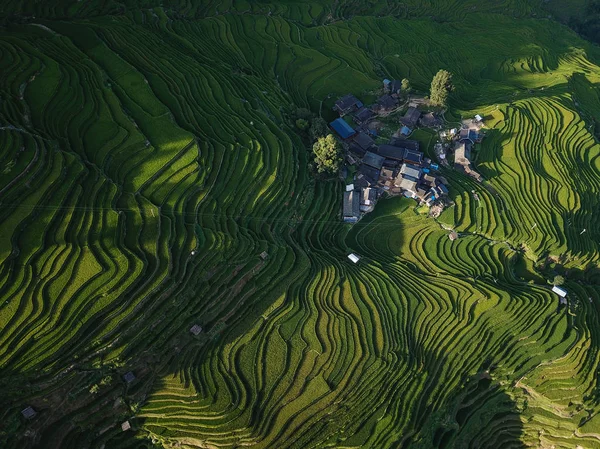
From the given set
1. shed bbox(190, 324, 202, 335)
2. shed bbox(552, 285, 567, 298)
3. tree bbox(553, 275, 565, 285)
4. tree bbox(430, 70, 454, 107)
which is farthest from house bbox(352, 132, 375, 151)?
shed bbox(190, 324, 202, 335)

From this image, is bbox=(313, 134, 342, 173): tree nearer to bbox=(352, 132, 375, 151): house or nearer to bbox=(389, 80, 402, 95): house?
bbox=(352, 132, 375, 151): house

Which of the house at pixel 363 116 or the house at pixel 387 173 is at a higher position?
the house at pixel 363 116

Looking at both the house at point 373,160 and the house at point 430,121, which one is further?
the house at point 430,121

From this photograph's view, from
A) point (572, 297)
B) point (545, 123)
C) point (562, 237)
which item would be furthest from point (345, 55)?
point (572, 297)

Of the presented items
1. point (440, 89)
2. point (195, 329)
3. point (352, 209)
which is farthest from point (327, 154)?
point (195, 329)

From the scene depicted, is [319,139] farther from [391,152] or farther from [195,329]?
[195,329]

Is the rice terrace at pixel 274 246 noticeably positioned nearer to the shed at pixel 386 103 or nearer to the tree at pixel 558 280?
the shed at pixel 386 103

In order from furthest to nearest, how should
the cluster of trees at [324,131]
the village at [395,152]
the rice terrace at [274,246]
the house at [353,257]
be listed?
the village at [395,152], the cluster of trees at [324,131], the house at [353,257], the rice terrace at [274,246]

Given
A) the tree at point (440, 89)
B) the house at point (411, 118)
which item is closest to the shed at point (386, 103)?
the house at point (411, 118)
